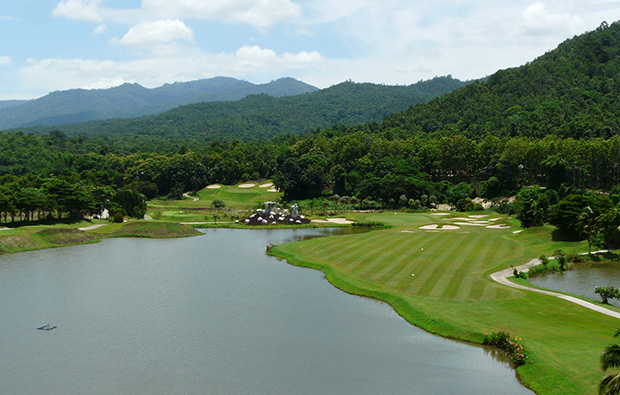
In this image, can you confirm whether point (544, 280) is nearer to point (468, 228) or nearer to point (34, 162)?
point (468, 228)

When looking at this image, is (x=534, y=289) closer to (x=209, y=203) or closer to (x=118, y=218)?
(x=118, y=218)

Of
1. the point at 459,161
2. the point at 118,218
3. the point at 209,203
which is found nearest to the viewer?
the point at 118,218

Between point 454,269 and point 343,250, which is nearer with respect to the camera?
point 454,269

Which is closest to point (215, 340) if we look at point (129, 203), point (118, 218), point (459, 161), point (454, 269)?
point (454, 269)

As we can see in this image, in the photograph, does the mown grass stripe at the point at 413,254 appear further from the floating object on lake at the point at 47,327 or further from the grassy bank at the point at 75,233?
the grassy bank at the point at 75,233

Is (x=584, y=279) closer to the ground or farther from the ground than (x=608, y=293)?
closer to the ground
